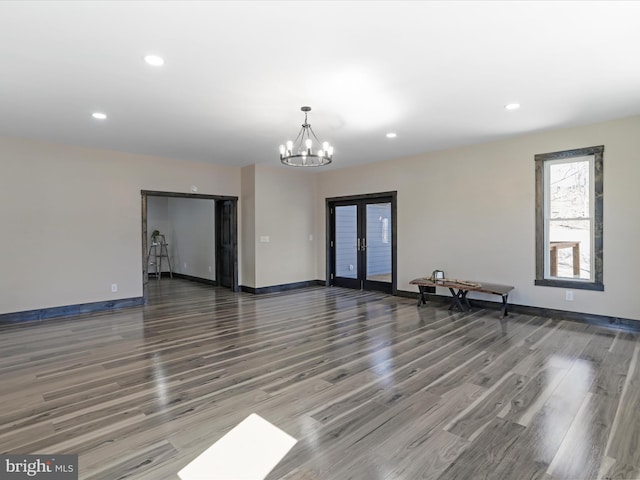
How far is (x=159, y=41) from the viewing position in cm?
260

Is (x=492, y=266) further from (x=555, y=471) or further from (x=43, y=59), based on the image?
(x=43, y=59)

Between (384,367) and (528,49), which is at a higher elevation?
(528,49)

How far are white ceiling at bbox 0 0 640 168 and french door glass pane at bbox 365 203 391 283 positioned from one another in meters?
2.46

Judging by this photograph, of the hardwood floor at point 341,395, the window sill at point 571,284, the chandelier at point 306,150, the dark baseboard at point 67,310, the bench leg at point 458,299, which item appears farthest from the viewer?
the bench leg at point 458,299

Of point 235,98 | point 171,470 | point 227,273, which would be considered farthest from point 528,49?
Result: point 227,273

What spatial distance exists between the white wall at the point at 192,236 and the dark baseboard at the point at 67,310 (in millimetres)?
2528

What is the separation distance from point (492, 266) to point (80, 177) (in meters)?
6.94

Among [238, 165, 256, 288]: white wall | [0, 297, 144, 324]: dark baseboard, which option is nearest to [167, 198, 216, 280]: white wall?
[238, 165, 256, 288]: white wall

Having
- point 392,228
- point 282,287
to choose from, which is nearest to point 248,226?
point 282,287

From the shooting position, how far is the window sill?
4620 mm

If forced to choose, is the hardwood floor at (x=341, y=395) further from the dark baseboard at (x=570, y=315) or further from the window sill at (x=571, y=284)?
the window sill at (x=571, y=284)

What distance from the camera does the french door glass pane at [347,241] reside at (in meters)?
7.72

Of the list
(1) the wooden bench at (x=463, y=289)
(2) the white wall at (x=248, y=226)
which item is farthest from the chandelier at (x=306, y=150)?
(1) the wooden bench at (x=463, y=289)

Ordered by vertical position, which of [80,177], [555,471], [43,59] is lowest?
[555,471]
